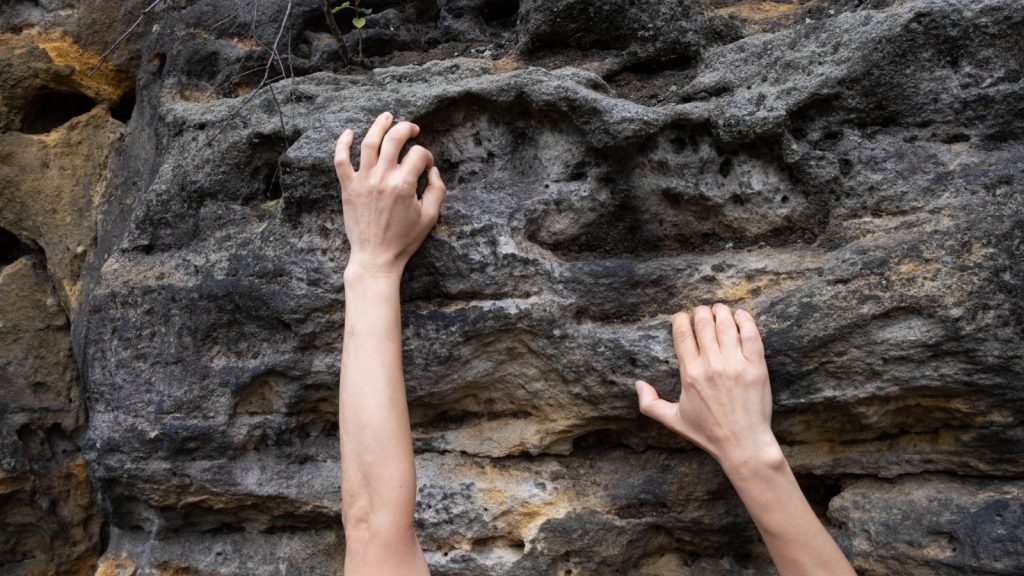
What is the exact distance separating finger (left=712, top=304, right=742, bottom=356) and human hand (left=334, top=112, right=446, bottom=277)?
2.23 feet

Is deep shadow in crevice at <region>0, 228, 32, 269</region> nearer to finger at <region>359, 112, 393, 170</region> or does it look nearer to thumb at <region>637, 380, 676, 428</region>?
finger at <region>359, 112, 393, 170</region>

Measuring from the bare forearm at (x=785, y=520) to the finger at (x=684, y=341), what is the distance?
0.75 feet

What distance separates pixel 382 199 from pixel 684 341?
28.5 inches

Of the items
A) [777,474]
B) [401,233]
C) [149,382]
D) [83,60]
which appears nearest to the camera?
[777,474]

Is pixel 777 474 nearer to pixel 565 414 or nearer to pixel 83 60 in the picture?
pixel 565 414

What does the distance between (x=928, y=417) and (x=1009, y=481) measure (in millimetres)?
202

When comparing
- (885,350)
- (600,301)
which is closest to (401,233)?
(600,301)

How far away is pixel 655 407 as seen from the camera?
5.33ft

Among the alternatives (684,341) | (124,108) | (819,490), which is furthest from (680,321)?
(124,108)

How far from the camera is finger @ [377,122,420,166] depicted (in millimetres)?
1641

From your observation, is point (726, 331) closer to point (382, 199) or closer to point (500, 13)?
point (382, 199)

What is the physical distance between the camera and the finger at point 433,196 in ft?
5.59

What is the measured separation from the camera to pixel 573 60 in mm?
2027

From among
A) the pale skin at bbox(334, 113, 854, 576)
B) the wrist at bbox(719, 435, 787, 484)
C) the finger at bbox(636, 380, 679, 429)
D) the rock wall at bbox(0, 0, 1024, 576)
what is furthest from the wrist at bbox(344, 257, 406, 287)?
the wrist at bbox(719, 435, 787, 484)
